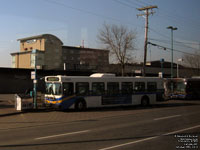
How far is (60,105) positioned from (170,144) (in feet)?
37.9

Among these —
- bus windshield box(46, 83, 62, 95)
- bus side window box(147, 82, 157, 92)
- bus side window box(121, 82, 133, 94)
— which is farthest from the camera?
bus side window box(147, 82, 157, 92)

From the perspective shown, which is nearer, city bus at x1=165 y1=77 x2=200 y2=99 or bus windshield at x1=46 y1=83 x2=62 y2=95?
bus windshield at x1=46 y1=83 x2=62 y2=95

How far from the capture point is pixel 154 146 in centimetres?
777

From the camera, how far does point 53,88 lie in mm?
19016

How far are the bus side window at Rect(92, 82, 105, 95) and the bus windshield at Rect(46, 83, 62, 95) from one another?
9.88ft

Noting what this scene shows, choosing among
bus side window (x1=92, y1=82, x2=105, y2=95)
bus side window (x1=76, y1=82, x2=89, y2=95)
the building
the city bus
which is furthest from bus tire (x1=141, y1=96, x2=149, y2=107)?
the building

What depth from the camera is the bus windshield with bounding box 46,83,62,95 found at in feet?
61.0

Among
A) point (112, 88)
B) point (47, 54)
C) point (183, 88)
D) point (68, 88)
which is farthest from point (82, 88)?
point (47, 54)

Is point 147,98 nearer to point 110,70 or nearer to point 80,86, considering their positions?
point 80,86

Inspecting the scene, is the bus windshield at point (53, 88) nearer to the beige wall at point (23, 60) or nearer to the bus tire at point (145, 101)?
the bus tire at point (145, 101)

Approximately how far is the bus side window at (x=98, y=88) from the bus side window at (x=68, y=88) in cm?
199

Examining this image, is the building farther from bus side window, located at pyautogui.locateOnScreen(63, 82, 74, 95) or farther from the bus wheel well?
bus side window, located at pyautogui.locateOnScreen(63, 82, 74, 95)

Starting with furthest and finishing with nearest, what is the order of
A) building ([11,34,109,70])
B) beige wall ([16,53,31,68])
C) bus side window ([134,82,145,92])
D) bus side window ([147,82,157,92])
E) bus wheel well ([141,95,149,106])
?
beige wall ([16,53,31,68]) → building ([11,34,109,70]) → bus side window ([147,82,157,92]) → bus wheel well ([141,95,149,106]) → bus side window ([134,82,145,92])

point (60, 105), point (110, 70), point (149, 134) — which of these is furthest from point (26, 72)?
point (149, 134)
